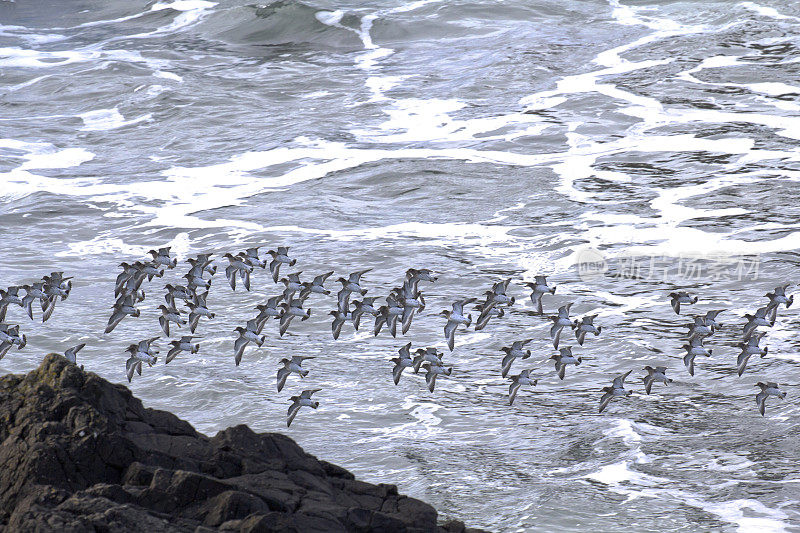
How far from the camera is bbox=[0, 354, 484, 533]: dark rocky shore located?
8625 mm

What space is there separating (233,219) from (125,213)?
294cm

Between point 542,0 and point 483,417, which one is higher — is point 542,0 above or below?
above

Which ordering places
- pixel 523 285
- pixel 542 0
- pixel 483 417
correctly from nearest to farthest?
1. pixel 483 417
2. pixel 523 285
3. pixel 542 0

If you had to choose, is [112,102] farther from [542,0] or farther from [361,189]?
[542,0]

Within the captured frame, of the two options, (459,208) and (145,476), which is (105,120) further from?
(145,476)

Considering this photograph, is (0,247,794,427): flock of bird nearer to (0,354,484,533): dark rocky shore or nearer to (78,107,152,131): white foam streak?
(0,354,484,533): dark rocky shore

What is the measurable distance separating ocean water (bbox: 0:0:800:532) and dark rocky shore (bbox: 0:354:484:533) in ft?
9.32

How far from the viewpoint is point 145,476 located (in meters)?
9.38

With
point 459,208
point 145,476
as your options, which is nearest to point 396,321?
point 145,476

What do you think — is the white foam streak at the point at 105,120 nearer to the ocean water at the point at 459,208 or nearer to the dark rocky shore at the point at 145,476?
the ocean water at the point at 459,208

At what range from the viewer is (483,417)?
1559 centimetres

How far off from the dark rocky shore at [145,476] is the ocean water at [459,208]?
9.32ft

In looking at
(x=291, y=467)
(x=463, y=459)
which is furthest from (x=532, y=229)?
(x=291, y=467)

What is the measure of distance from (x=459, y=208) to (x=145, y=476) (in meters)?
16.6
